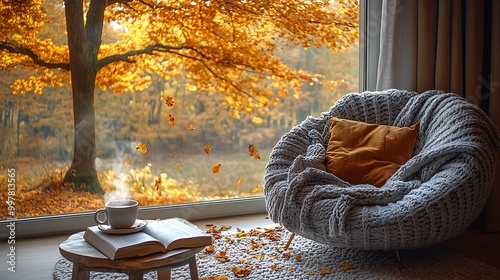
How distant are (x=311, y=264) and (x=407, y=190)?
20.3 inches

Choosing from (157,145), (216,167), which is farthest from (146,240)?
(216,167)

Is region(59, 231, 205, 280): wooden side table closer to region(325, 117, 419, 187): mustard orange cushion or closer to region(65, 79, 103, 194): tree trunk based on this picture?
region(325, 117, 419, 187): mustard orange cushion

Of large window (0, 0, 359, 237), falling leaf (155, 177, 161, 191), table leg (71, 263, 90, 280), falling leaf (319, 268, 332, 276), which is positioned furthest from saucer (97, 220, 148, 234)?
falling leaf (155, 177, 161, 191)

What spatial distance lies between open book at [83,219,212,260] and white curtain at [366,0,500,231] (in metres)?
1.91

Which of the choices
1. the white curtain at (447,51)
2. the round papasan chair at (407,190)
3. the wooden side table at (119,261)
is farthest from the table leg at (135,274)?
the white curtain at (447,51)

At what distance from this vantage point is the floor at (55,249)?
2496mm

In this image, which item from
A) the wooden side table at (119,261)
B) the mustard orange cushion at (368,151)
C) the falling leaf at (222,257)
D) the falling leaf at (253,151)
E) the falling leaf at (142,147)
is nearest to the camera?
the wooden side table at (119,261)

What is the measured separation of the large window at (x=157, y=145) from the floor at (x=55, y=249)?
0.14 meters

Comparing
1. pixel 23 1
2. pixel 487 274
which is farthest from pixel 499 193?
pixel 23 1

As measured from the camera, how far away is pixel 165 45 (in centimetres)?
346

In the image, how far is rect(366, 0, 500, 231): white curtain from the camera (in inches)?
125

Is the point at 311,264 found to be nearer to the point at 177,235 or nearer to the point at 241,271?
the point at 241,271

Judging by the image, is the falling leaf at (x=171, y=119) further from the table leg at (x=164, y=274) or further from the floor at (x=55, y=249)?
the table leg at (x=164, y=274)

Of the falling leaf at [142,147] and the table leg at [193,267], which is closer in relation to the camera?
the table leg at [193,267]
